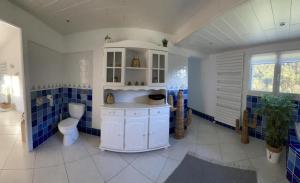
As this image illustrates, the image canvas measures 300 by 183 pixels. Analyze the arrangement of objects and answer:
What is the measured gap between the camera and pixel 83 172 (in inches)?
72.6

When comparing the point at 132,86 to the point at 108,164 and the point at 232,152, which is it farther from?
the point at 232,152

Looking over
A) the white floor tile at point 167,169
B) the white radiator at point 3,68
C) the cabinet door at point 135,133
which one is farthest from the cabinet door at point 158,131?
the white radiator at point 3,68

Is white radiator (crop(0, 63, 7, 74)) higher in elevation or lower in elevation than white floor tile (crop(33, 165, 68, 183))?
higher

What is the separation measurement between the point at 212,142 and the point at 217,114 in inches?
50.5

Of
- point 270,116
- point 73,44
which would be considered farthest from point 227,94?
point 73,44

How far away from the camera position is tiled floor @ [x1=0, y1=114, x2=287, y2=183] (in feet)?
5.80

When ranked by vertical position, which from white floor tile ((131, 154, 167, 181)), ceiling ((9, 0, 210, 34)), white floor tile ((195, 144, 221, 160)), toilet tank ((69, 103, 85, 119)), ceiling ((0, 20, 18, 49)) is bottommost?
white floor tile ((131, 154, 167, 181))

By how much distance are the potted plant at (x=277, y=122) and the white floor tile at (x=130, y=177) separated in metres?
2.02

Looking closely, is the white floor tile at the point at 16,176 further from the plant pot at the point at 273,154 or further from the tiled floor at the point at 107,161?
the plant pot at the point at 273,154

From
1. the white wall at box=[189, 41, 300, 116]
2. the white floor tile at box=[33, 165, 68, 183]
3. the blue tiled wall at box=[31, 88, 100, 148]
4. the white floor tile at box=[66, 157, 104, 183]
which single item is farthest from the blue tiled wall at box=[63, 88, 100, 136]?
the white wall at box=[189, 41, 300, 116]

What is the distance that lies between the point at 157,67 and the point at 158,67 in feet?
0.06

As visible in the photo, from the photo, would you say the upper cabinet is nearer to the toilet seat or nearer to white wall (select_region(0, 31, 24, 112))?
the toilet seat

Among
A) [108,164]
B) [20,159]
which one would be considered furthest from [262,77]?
[20,159]

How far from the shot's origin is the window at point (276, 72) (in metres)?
2.57
